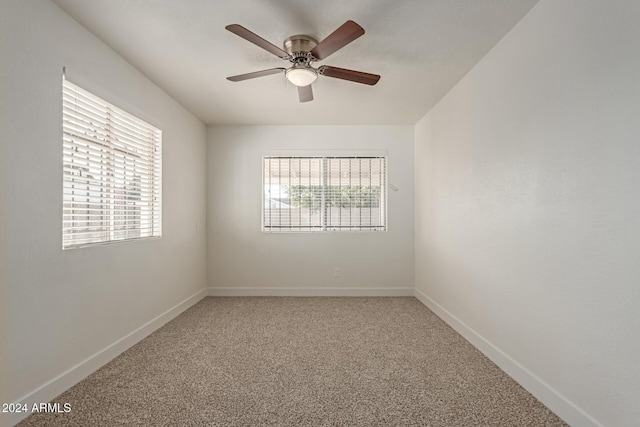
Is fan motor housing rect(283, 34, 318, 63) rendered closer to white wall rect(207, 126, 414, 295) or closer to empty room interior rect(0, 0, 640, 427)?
empty room interior rect(0, 0, 640, 427)

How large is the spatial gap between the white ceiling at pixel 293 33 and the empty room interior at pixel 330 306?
0.07 ft

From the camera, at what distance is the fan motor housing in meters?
2.47

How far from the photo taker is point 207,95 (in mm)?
3654

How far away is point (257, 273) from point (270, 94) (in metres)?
2.42

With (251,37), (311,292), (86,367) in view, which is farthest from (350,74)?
(311,292)

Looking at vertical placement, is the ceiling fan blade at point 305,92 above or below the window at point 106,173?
above

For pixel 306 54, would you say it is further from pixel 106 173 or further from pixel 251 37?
pixel 106 173

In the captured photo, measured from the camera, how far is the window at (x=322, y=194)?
4.86 m

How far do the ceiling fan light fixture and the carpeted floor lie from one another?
85.2 inches

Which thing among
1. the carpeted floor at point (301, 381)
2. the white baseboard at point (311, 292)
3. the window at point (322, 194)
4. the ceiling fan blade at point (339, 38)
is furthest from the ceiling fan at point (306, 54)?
the white baseboard at point (311, 292)

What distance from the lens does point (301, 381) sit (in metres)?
2.29

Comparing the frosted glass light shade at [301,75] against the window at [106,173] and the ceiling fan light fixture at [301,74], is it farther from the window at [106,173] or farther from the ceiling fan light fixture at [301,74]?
the window at [106,173]

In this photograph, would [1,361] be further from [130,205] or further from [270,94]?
[270,94]

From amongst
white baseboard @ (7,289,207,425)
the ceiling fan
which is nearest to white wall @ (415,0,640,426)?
the ceiling fan
